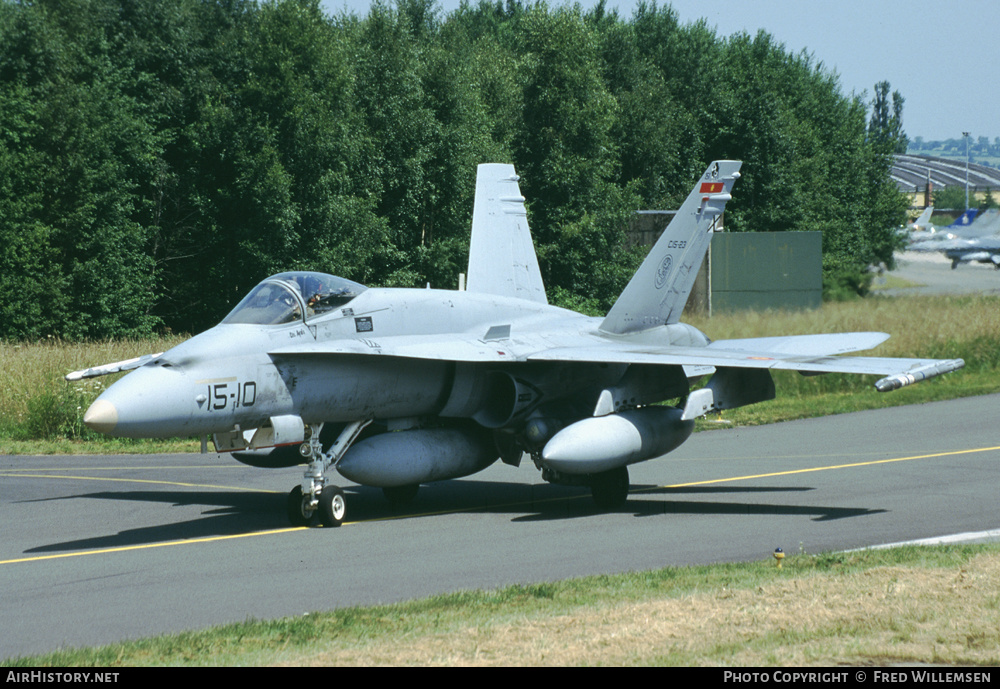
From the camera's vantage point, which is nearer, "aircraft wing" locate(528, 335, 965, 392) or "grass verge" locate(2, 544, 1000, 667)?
"grass verge" locate(2, 544, 1000, 667)

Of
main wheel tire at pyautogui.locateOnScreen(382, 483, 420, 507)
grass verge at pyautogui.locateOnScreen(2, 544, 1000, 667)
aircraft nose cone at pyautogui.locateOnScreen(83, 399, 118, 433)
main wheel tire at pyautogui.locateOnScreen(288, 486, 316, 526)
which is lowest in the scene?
main wheel tire at pyautogui.locateOnScreen(382, 483, 420, 507)

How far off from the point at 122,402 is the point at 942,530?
28.1 ft

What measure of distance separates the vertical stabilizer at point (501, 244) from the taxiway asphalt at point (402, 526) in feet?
9.86

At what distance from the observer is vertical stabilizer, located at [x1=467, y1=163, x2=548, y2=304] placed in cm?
1764

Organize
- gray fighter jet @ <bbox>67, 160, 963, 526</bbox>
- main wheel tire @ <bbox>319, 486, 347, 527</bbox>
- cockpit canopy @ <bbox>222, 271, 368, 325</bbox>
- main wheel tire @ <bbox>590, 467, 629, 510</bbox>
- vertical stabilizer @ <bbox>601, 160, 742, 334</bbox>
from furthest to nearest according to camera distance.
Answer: vertical stabilizer @ <bbox>601, 160, 742, 334</bbox> → main wheel tire @ <bbox>590, 467, 629, 510</bbox> → main wheel tire @ <bbox>319, 486, 347, 527</bbox> → cockpit canopy @ <bbox>222, 271, 368, 325</bbox> → gray fighter jet @ <bbox>67, 160, 963, 526</bbox>

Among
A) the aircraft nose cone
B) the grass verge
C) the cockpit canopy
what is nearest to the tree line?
the cockpit canopy

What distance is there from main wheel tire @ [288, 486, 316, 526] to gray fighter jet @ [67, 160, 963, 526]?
0.02 m

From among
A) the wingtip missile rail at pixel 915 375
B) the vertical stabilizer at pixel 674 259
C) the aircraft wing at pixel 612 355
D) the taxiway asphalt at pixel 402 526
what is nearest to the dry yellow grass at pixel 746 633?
the taxiway asphalt at pixel 402 526

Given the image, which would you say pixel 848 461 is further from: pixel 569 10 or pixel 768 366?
pixel 569 10

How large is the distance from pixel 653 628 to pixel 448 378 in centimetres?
705

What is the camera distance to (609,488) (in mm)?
14023

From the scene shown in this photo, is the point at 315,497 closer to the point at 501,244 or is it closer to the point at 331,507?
the point at 331,507

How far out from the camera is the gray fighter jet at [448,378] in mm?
11742

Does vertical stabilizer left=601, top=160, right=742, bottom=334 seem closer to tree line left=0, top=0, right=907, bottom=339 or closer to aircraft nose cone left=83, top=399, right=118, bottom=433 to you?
aircraft nose cone left=83, top=399, right=118, bottom=433
